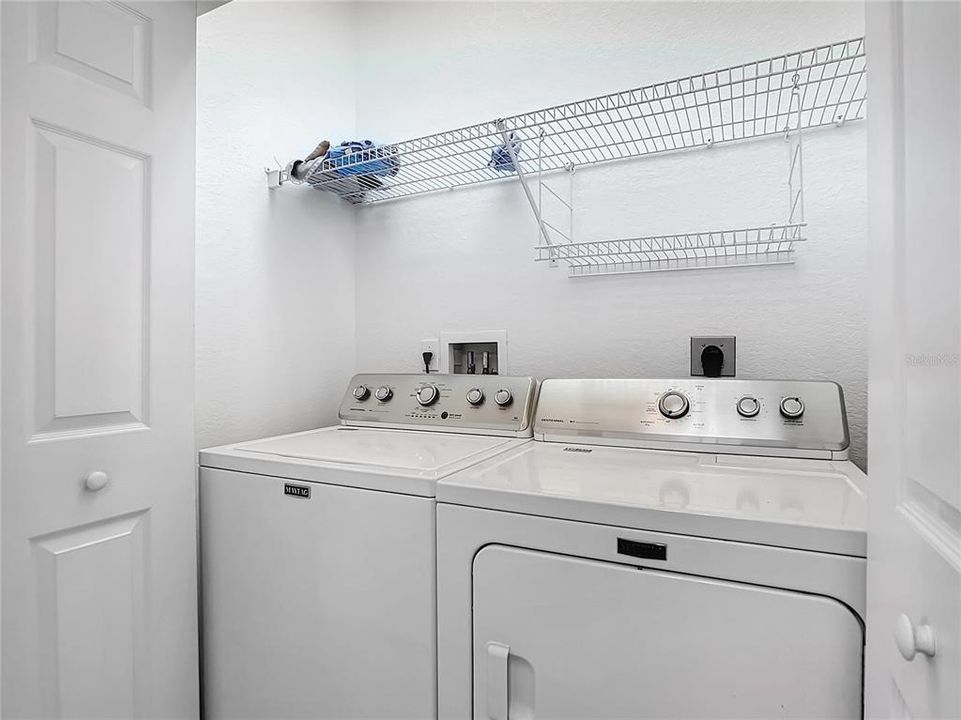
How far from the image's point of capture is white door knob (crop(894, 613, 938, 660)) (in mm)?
531

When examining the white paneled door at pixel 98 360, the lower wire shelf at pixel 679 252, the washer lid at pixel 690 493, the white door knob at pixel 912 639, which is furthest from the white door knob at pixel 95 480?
the white door knob at pixel 912 639

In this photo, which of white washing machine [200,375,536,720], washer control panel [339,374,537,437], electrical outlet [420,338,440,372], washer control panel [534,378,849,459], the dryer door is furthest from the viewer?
electrical outlet [420,338,440,372]

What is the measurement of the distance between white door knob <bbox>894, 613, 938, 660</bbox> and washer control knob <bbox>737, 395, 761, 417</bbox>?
804 millimetres

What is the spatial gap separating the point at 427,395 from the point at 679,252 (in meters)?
0.94

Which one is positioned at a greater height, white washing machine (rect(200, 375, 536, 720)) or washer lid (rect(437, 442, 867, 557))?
washer lid (rect(437, 442, 867, 557))

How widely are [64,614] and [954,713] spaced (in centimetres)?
144

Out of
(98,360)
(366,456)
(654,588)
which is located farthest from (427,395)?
(654,588)

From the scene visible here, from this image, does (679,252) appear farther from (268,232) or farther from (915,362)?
(268,232)

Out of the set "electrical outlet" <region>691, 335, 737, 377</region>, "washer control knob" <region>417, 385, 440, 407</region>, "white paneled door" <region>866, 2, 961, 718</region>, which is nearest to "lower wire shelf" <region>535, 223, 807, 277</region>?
"electrical outlet" <region>691, 335, 737, 377</region>

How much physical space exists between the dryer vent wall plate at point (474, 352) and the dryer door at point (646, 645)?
1036 mm

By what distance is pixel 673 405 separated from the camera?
1.45m

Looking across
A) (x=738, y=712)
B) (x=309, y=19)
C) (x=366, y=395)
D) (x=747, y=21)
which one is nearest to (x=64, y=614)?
(x=366, y=395)

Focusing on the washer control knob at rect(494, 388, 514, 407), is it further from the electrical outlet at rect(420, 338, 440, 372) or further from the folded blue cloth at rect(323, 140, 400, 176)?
the folded blue cloth at rect(323, 140, 400, 176)

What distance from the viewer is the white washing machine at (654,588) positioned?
0.82 m
